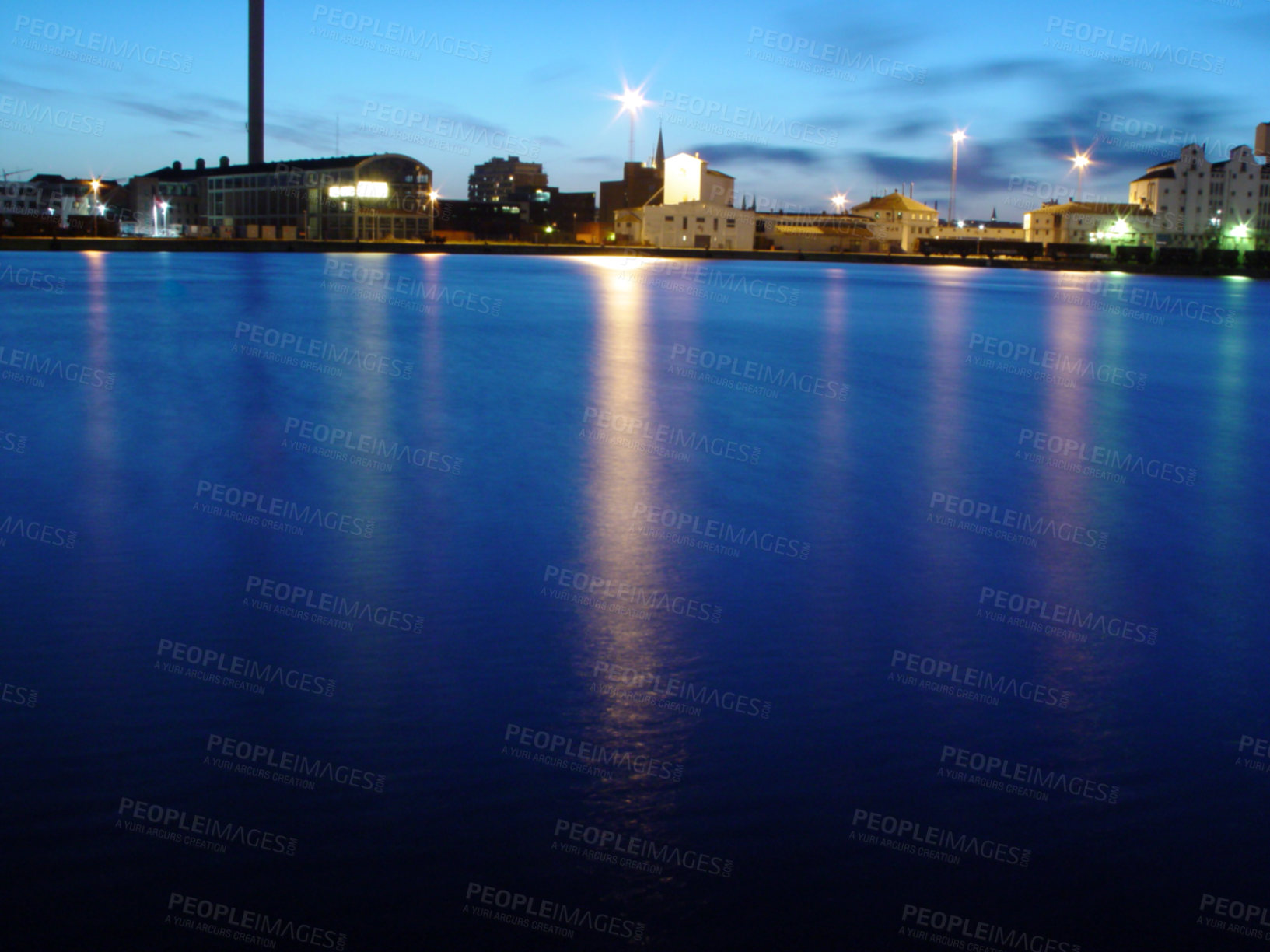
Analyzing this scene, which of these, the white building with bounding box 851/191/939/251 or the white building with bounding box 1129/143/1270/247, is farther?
the white building with bounding box 851/191/939/251

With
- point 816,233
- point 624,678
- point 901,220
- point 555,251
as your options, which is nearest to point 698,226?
point 555,251

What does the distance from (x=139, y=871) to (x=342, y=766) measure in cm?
63

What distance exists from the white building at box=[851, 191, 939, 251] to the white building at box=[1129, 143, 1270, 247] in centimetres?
1779

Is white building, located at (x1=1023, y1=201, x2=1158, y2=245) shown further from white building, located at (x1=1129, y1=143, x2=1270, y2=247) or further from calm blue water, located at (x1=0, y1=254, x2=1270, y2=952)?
calm blue water, located at (x1=0, y1=254, x2=1270, y2=952)

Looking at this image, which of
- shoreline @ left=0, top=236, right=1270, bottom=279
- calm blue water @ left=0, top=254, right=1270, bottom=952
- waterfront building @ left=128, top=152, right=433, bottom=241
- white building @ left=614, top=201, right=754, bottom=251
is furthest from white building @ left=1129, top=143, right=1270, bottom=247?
calm blue water @ left=0, top=254, right=1270, bottom=952

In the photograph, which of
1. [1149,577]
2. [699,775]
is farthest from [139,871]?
[1149,577]

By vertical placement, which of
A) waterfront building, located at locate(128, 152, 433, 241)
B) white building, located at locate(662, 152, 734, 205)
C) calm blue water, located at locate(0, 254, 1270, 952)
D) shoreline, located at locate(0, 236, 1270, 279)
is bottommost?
calm blue water, located at locate(0, 254, 1270, 952)

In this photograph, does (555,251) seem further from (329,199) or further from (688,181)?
(329,199)

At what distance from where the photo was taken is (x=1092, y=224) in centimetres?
9319

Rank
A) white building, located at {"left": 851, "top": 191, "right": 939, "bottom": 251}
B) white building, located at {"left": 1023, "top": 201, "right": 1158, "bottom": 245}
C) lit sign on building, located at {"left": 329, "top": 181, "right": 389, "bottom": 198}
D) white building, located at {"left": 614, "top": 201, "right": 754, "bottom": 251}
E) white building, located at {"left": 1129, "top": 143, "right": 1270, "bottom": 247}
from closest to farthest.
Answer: lit sign on building, located at {"left": 329, "top": 181, "right": 389, "bottom": 198}, white building, located at {"left": 614, "top": 201, "right": 754, "bottom": 251}, white building, located at {"left": 1129, "top": 143, "right": 1270, "bottom": 247}, white building, located at {"left": 1023, "top": 201, "right": 1158, "bottom": 245}, white building, located at {"left": 851, "top": 191, "right": 939, "bottom": 251}

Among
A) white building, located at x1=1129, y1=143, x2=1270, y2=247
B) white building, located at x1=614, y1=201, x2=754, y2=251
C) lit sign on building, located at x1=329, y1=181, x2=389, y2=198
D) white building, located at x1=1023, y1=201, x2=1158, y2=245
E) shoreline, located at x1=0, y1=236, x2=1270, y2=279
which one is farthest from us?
white building, located at x1=1023, y1=201, x2=1158, y2=245

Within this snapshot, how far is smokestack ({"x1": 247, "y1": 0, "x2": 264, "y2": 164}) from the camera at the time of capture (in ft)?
220

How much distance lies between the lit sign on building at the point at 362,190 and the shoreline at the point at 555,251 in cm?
297

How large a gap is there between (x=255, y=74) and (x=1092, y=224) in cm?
6500
